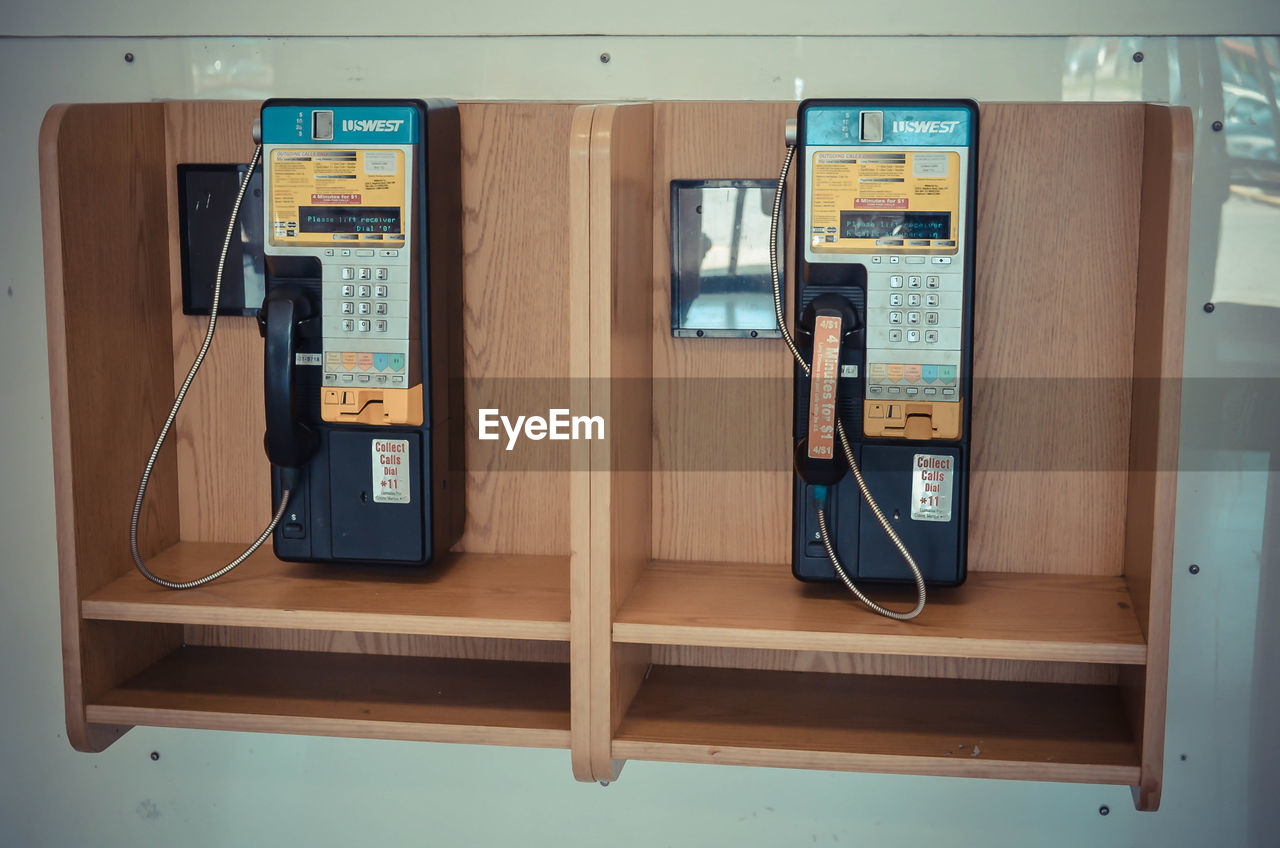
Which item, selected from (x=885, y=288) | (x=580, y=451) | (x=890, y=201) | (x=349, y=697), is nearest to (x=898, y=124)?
(x=890, y=201)

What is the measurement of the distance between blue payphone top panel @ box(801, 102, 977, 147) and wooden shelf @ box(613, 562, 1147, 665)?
0.59 meters

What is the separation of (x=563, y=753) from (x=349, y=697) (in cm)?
44

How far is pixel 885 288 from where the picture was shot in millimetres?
1317

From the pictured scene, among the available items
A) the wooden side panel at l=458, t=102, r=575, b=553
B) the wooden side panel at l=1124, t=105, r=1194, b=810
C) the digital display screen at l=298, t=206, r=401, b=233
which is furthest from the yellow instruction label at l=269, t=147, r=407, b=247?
the wooden side panel at l=1124, t=105, r=1194, b=810

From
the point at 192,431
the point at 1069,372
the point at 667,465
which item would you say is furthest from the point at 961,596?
the point at 192,431

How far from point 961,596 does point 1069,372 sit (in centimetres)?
35

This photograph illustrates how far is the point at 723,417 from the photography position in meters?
1.63

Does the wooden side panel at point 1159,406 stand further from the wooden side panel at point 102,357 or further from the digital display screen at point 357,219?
the wooden side panel at point 102,357

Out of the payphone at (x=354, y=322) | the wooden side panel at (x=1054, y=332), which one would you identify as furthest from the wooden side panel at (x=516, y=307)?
the wooden side panel at (x=1054, y=332)

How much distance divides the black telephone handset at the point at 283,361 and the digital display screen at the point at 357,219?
0.10 m

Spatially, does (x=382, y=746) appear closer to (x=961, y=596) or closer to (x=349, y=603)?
(x=349, y=603)

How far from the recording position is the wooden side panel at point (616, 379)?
1.28m

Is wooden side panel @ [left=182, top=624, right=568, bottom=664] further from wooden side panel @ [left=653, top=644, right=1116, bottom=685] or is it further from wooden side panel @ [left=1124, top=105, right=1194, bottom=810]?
wooden side panel @ [left=1124, top=105, right=1194, bottom=810]

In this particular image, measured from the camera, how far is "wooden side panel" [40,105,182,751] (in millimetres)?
1450
